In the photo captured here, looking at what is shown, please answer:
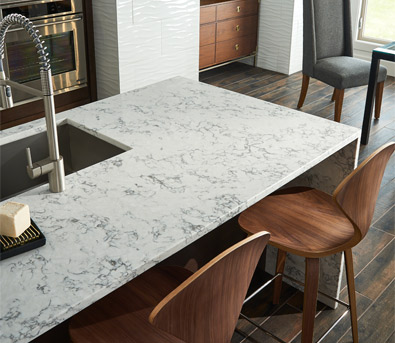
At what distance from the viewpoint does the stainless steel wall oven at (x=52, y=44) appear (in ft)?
12.2

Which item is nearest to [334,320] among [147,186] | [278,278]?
[278,278]

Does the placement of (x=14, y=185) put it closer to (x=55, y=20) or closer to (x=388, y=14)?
(x=55, y=20)

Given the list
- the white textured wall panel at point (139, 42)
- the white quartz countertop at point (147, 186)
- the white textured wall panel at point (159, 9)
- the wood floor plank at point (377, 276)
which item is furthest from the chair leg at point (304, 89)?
the white quartz countertop at point (147, 186)

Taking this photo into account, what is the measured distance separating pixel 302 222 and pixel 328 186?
37 centimetres

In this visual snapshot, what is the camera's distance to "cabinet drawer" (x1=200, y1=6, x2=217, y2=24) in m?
5.10

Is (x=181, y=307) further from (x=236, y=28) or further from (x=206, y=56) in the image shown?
(x=236, y=28)

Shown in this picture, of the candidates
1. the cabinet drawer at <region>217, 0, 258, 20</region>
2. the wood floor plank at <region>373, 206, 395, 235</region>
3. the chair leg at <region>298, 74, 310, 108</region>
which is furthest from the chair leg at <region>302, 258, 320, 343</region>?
the cabinet drawer at <region>217, 0, 258, 20</region>

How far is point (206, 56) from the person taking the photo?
17.6 ft

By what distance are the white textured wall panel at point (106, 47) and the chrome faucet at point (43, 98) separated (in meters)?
2.67

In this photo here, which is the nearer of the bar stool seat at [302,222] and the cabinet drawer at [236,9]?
the bar stool seat at [302,222]

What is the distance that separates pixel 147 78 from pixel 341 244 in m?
3.06

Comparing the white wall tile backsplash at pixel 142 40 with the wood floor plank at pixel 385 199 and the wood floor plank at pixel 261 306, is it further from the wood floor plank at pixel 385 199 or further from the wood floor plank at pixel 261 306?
the wood floor plank at pixel 261 306

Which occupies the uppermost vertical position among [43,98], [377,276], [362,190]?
[43,98]

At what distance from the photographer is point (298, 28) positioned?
18.2ft
